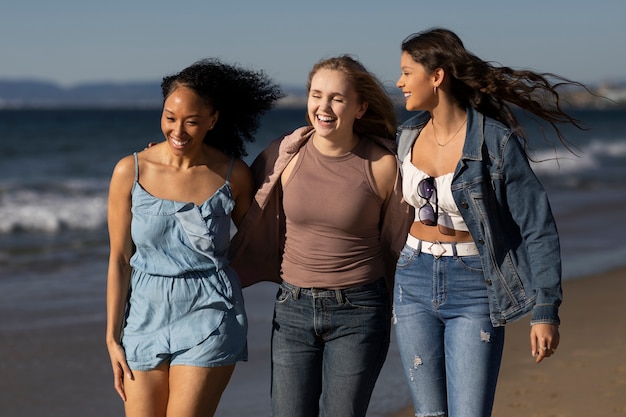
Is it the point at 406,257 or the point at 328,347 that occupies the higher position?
the point at 406,257

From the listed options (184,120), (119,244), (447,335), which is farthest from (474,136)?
(119,244)

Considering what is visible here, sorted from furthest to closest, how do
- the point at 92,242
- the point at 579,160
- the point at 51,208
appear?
the point at 579,160 < the point at 51,208 < the point at 92,242

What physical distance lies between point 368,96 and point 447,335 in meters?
1.00

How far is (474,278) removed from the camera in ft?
11.3

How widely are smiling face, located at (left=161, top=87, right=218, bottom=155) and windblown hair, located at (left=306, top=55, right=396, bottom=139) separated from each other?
0.45 meters

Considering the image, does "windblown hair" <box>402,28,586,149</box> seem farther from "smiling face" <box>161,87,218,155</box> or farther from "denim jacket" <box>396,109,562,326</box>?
"smiling face" <box>161,87,218,155</box>

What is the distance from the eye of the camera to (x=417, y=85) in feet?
11.7

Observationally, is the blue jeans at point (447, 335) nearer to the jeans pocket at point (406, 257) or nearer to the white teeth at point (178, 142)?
the jeans pocket at point (406, 257)

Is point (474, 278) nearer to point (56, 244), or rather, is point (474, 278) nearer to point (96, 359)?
point (96, 359)

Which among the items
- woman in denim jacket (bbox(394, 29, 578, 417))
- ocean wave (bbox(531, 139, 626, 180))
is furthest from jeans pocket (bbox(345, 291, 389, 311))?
ocean wave (bbox(531, 139, 626, 180))

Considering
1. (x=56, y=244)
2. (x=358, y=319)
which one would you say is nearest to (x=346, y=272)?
(x=358, y=319)

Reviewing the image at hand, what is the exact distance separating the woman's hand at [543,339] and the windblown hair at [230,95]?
1394 mm

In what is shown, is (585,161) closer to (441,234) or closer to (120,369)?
(441,234)

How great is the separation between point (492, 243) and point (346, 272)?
58 centimetres
